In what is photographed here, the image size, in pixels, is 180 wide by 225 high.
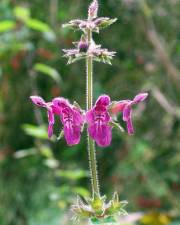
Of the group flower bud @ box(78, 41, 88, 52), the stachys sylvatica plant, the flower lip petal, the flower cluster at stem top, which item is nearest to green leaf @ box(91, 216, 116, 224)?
the stachys sylvatica plant

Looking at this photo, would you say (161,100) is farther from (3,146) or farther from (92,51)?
(92,51)

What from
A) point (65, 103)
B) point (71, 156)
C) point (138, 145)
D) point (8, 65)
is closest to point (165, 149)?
point (138, 145)

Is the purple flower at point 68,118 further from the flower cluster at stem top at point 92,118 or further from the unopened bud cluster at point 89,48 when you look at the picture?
the unopened bud cluster at point 89,48

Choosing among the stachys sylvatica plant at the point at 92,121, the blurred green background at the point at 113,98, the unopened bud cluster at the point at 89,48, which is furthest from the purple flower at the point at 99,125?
the blurred green background at the point at 113,98

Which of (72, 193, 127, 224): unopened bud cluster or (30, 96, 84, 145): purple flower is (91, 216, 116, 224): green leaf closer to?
(72, 193, 127, 224): unopened bud cluster

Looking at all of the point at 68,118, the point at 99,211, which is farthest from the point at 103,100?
the point at 99,211

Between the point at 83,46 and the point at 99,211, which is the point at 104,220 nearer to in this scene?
the point at 99,211

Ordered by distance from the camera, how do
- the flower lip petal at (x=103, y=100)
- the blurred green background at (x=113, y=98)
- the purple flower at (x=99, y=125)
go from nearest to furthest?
the purple flower at (x=99, y=125) → the flower lip petal at (x=103, y=100) → the blurred green background at (x=113, y=98)

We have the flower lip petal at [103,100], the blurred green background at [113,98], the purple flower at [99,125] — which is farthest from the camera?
the blurred green background at [113,98]

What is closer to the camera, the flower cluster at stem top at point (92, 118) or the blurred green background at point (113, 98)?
the flower cluster at stem top at point (92, 118)
